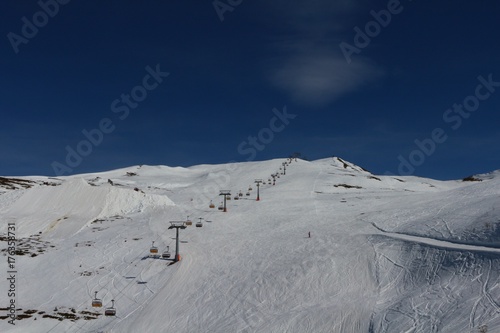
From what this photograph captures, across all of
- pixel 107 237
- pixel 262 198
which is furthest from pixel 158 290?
pixel 262 198

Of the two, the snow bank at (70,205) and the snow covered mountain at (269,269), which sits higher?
the snow bank at (70,205)

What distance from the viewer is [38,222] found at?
46031 mm

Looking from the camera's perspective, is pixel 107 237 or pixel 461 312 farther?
pixel 107 237

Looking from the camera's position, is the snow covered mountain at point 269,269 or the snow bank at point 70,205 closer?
the snow covered mountain at point 269,269

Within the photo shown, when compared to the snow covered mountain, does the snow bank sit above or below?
above

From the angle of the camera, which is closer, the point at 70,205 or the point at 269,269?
the point at 269,269

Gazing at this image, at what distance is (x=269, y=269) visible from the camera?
1117 inches

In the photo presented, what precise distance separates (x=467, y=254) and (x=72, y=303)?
75.0ft

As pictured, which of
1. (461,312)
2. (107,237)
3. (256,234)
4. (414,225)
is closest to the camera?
(461,312)

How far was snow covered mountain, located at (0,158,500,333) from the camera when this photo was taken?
20391 mm

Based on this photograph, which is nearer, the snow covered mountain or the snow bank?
the snow covered mountain

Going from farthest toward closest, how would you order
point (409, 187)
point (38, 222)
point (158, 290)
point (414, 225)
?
point (409, 187) → point (38, 222) → point (414, 225) → point (158, 290)

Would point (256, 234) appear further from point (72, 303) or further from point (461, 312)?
point (461, 312)

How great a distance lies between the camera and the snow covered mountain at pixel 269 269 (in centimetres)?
2039
